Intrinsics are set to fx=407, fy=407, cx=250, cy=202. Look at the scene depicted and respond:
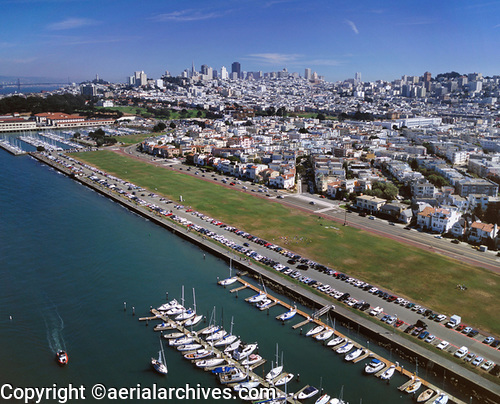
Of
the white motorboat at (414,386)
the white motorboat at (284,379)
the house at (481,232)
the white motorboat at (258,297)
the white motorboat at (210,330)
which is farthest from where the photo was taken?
the house at (481,232)

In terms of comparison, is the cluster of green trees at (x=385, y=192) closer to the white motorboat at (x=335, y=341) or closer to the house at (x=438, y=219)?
the house at (x=438, y=219)

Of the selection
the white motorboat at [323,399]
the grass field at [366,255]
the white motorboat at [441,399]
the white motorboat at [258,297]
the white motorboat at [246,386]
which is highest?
the grass field at [366,255]

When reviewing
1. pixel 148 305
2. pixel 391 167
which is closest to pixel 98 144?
pixel 391 167

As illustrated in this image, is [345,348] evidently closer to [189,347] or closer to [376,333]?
[376,333]

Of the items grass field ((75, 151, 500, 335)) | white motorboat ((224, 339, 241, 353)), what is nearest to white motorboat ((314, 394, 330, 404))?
white motorboat ((224, 339, 241, 353))

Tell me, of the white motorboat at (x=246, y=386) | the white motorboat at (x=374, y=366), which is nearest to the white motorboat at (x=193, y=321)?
the white motorboat at (x=246, y=386)

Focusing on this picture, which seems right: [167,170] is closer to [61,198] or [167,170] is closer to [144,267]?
[61,198]
